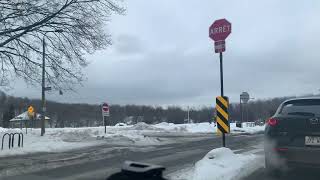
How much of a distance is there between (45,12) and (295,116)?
14.8m

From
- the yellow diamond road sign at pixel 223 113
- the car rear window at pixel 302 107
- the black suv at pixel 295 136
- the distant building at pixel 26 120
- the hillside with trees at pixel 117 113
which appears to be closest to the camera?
the black suv at pixel 295 136

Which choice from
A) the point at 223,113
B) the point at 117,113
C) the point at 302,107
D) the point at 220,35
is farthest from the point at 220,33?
the point at 117,113

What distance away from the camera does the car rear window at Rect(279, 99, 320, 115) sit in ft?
30.6

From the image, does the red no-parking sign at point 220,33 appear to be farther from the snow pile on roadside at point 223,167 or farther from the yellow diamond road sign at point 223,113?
the snow pile on roadside at point 223,167

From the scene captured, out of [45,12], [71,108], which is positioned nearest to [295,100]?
[45,12]

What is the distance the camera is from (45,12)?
837 inches

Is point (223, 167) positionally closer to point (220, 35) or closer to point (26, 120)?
point (220, 35)

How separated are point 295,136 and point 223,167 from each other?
1.89m

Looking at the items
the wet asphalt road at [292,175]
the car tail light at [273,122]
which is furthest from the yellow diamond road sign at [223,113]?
the car tail light at [273,122]

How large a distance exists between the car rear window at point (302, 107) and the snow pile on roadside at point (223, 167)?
5.43ft

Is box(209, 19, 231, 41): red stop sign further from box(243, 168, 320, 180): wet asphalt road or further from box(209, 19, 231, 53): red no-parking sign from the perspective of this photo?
box(243, 168, 320, 180): wet asphalt road

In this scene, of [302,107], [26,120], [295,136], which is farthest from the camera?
[26,120]

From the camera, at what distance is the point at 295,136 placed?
30.1 feet

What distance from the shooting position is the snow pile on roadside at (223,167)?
961 cm
